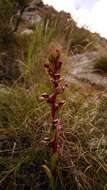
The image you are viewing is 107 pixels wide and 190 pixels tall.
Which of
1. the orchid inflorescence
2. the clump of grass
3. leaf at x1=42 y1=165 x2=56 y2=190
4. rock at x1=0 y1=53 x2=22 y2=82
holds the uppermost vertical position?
the orchid inflorescence

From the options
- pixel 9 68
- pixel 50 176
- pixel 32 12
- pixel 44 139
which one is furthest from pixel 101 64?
pixel 32 12

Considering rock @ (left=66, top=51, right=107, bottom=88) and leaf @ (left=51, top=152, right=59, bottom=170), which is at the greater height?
rock @ (left=66, top=51, right=107, bottom=88)

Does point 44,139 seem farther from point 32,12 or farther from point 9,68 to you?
point 32,12

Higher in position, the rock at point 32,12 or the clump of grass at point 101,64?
the rock at point 32,12

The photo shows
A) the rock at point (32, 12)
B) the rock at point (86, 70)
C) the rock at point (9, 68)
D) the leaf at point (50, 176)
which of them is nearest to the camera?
the leaf at point (50, 176)

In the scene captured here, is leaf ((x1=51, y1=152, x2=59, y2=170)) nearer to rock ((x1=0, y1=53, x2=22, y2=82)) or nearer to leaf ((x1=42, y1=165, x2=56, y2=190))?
leaf ((x1=42, y1=165, x2=56, y2=190))

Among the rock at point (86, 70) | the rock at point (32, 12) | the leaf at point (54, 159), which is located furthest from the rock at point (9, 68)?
the rock at point (32, 12)

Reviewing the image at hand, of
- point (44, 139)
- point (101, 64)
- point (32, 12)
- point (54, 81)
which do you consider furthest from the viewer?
point (32, 12)

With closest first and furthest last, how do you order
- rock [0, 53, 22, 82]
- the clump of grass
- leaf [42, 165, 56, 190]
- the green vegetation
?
leaf [42, 165, 56, 190] < the green vegetation < rock [0, 53, 22, 82] < the clump of grass

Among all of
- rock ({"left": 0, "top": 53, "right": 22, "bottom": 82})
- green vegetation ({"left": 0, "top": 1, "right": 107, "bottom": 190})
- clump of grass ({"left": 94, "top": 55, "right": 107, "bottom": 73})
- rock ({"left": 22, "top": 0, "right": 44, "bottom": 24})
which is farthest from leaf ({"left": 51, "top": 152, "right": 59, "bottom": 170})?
rock ({"left": 22, "top": 0, "right": 44, "bottom": 24})

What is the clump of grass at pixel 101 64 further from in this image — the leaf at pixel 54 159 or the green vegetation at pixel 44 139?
the leaf at pixel 54 159

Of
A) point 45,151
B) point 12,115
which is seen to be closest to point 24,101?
point 12,115
